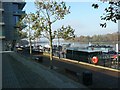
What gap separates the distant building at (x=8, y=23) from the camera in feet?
351

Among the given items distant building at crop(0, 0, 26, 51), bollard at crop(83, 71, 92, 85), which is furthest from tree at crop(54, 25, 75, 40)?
distant building at crop(0, 0, 26, 51)

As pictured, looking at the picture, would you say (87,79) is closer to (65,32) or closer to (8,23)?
(65,32)

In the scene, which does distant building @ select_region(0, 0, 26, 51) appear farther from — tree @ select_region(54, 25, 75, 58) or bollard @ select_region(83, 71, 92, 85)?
bollard @ select_region(83, 71, 92, 85)

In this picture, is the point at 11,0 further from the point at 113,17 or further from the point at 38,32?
the point at 113,17

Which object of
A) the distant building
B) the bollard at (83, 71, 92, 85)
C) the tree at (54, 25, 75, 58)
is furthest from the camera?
the distant building

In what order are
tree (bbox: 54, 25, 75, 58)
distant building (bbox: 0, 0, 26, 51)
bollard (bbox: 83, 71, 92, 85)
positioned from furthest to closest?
distant building (bbox: 0, 0, 26, 51) < tree (bbox: 54, 25, 75, 58) < bollard (bbox: 83, 71, 92, 85)

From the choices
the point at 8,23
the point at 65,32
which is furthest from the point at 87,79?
the point at 8,23

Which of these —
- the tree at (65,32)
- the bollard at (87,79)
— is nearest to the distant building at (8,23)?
the tree at (65,32)

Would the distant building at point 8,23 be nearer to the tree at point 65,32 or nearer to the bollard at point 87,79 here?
the tree at point 65,32

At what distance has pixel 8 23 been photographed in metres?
110

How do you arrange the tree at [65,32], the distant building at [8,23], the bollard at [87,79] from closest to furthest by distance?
the bollard at [87,79]
the tree at [65,32]
the distant building at [8,23]

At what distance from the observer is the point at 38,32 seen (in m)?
28.1

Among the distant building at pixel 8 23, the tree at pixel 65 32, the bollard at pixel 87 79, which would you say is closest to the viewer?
the bollard at pixel 87 79

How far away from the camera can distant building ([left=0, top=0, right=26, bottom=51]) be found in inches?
4211
